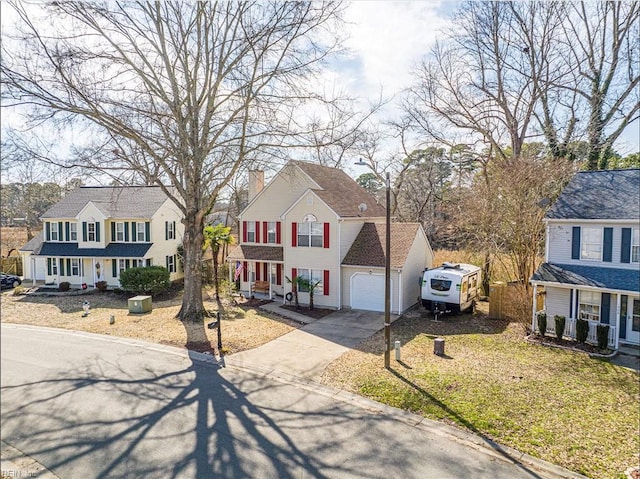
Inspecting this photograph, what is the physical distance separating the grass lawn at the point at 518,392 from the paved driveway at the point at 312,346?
60 cm

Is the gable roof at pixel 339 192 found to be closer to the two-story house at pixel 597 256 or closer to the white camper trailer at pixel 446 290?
the white camper trailer at pixel 446 290

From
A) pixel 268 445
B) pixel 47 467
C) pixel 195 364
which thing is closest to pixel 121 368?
pixel 195 364

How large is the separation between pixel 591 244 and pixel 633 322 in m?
3.03

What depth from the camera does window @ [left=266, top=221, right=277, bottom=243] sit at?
74.5 feet

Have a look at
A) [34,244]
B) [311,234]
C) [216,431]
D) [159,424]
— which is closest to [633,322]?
[311,234]

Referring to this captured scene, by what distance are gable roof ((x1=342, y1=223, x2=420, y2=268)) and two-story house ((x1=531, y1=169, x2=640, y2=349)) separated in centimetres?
583

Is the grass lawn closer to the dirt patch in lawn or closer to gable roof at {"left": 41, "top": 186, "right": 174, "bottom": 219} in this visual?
the dirt patch in lawn

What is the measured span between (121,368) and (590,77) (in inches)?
1092

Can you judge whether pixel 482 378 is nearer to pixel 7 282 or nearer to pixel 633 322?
pixel 633 322

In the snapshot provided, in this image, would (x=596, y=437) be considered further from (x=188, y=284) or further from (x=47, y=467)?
(x=188, y=284)

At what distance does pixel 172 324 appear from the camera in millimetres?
16953

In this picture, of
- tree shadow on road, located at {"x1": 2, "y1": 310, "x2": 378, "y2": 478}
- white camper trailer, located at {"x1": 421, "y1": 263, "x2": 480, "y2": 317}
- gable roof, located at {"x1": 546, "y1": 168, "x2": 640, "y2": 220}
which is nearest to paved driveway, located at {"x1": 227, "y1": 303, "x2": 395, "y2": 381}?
tree shadow on road, located at {"x1": 2, "y1": 310, "x2": 378, "y2": 478}

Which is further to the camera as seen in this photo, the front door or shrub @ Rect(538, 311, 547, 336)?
shrub @ Rect(538, 311, 547, 336)

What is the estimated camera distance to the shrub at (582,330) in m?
14.3
